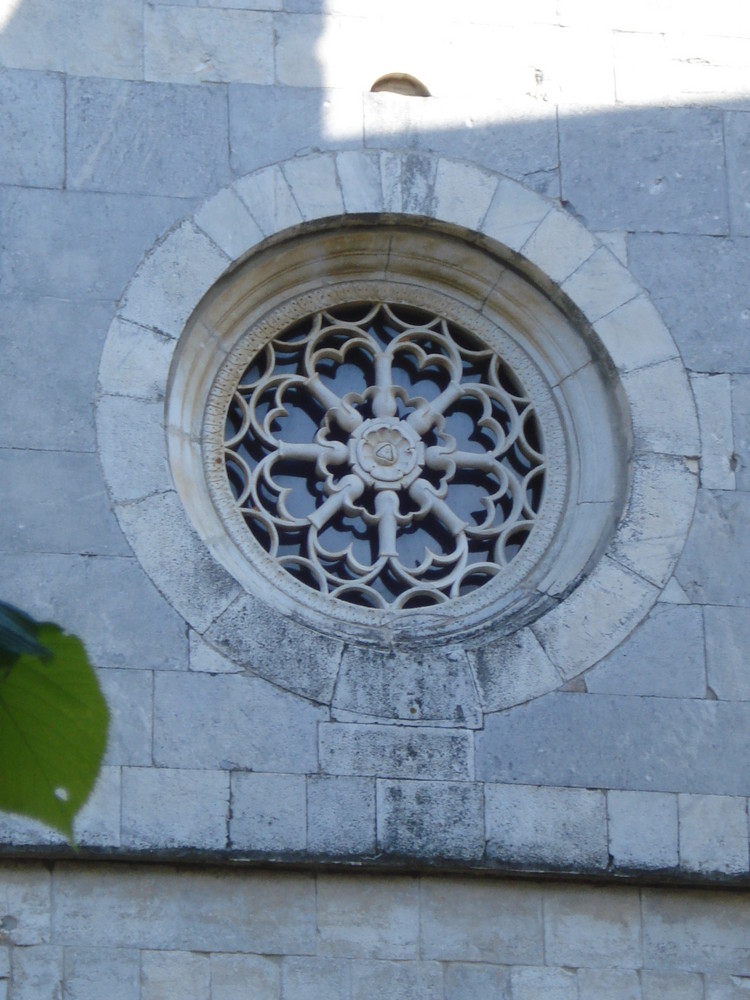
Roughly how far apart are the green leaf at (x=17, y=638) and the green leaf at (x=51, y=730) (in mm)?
12

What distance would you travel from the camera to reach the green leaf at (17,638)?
1688 mm

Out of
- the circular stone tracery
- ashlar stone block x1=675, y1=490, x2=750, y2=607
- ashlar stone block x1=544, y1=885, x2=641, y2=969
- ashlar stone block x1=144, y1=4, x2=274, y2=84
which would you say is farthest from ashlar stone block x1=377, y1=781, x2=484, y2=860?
ashlar stone block x1=144, y1=4, x2=274, y2=84

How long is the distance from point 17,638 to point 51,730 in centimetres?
12

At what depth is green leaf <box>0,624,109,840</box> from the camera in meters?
1.71

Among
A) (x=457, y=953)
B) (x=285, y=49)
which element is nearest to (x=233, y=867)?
(x=457, y=953)

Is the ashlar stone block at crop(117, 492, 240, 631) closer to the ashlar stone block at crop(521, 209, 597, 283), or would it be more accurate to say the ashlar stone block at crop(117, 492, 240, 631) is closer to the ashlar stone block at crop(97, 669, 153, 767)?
the ashlar stone block at crop(97, 669, 153, 767)

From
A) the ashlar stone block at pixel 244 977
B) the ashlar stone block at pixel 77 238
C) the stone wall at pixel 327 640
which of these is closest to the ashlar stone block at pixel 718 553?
the stone wall at pixel 327 640

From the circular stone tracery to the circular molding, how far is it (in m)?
0.21

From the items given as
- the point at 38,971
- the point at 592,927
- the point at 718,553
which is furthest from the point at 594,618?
the point at 38,971

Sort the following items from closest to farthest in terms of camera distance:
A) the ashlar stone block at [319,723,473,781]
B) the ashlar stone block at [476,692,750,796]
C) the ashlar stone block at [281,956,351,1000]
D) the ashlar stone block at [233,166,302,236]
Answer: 1. the ashlar stone block at [281,956,351,1000]
2. the ashlar stone block at [319,723,473,781]
3. the ashlar stone block at [476,692,750,796]
4. the ashlar stone block at [233,166,302,236]

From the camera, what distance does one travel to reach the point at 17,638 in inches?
66.7

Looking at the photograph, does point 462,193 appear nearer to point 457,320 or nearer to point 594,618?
point 457,320

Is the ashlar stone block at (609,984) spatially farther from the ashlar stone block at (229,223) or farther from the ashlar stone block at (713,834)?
the ashlar stone block at (229,223)

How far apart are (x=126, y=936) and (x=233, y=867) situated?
436 millimetres
